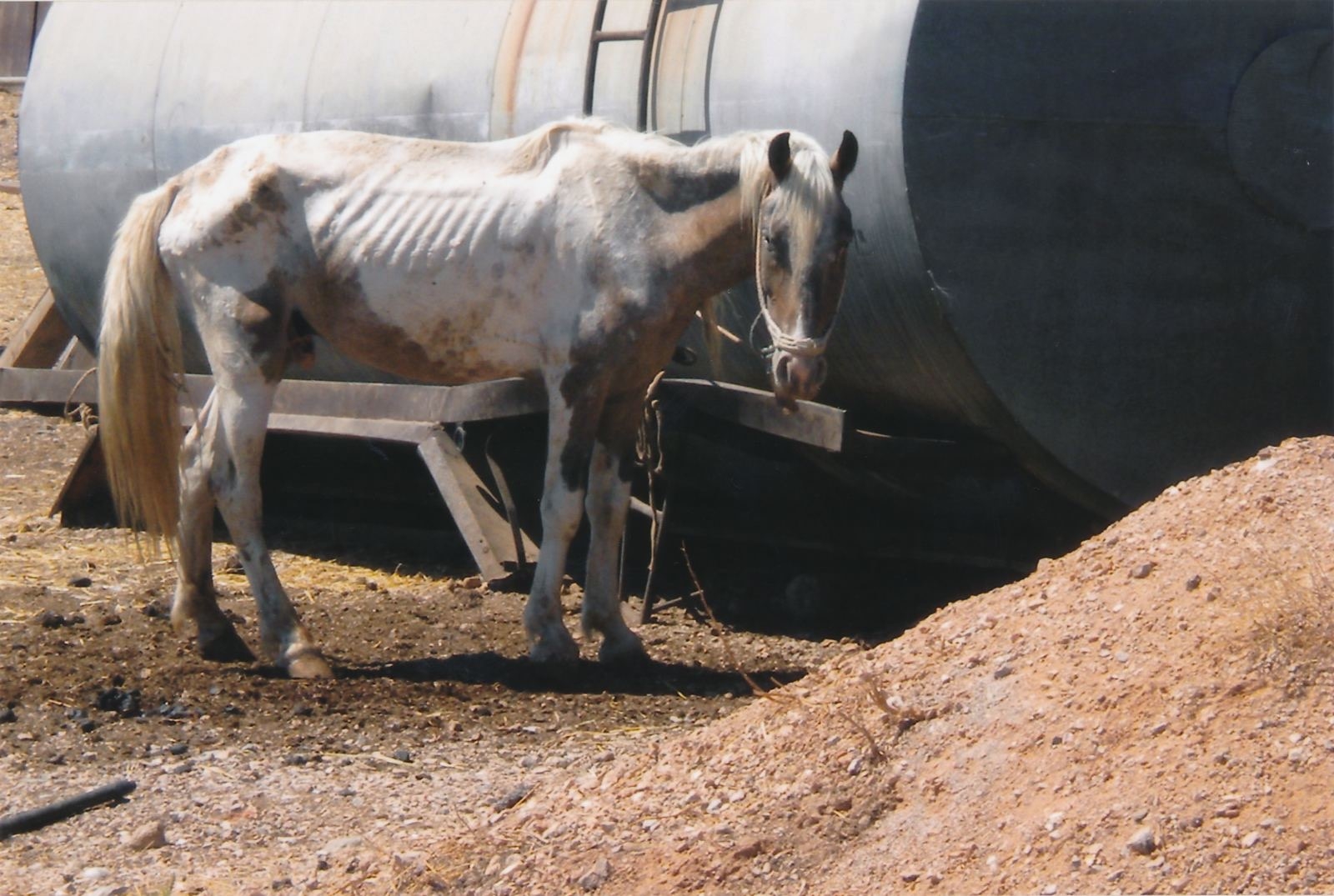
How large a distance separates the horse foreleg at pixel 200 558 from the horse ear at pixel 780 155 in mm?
2340

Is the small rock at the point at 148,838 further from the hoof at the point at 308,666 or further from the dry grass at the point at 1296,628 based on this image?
the dry grass at the point at 1296,628

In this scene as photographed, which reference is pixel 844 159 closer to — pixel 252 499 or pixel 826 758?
pixel 826 758

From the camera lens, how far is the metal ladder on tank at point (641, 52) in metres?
6.53

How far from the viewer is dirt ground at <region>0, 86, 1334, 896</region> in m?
3.34

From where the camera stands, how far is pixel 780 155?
216 inches

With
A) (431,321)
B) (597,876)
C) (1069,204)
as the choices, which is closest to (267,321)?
(431,321)

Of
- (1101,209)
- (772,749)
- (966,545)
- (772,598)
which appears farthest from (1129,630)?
Result: (772,598)

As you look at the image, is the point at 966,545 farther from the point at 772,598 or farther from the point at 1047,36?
the point at 1047,36

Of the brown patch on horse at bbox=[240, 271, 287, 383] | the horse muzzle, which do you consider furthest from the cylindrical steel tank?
the brown patch on horse at bbox=[240, 271, 287, 383]

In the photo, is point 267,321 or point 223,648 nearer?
point 267,321

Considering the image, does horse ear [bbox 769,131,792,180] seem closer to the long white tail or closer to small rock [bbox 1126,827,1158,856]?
the long white tail

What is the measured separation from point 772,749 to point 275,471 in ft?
19.0

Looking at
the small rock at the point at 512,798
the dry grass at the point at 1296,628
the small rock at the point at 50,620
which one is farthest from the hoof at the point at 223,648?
the dry grass at the point at 1296,628

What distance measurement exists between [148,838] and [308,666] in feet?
5.88
